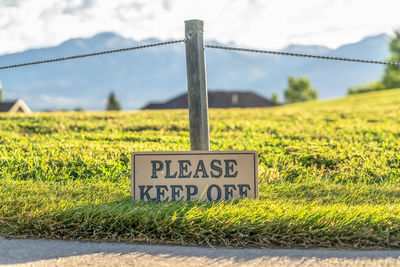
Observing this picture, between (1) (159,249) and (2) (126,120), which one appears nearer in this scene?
(1) (159,249)

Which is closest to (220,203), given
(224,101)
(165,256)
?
(165,256)

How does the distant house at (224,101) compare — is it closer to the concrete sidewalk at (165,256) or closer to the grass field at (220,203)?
the grass field at (220,203)

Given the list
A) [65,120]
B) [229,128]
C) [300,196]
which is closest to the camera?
[300,196]

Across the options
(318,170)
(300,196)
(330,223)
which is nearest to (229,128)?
(318,170)

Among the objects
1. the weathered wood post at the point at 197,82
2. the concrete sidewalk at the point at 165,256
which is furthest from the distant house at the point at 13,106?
the concrete sidewalk at the point at 165,256

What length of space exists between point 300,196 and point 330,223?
2.99ft

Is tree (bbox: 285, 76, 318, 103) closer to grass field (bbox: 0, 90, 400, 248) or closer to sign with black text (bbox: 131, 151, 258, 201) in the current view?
grass field (bbox: 0, 90, 400, 248)

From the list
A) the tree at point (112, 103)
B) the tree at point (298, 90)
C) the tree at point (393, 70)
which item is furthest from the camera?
the tree at point (298, 90)

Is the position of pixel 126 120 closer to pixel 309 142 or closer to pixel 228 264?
pixel 309 142

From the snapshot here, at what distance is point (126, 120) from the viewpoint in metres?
9.82

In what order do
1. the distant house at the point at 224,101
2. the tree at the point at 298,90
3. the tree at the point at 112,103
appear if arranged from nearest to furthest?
the distant house at the point at 224,101, the tree at the point at 112,103, the tree at the point at 298,90

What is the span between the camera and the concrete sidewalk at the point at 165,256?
107 inches

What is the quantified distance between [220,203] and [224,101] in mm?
43238

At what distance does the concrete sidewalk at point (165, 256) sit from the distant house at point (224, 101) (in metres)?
40.4
